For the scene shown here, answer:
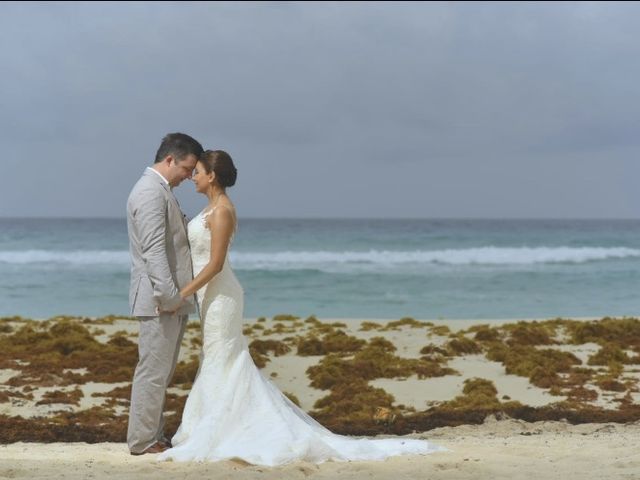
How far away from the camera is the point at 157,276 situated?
5.81 metres

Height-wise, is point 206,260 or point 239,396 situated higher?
point 206,260

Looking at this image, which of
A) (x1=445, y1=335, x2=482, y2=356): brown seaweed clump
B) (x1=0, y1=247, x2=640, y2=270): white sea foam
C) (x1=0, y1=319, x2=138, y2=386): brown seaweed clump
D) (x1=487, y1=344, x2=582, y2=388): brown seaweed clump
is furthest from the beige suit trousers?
(x1=0, y1=247, x2=640, y2=270): white sea foam

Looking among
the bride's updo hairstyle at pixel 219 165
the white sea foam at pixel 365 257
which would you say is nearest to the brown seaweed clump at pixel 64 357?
the bride's updo hairstyle at pixel 219 165

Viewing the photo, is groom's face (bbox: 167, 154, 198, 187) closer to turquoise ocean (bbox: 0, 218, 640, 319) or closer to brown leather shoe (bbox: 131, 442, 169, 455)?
brown leather shoe (bbox: 131, 442, 169, 455)

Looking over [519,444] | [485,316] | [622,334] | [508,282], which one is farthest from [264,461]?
[508,282]

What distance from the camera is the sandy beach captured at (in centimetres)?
571

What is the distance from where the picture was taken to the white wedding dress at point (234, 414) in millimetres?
5785

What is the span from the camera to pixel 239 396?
597cm

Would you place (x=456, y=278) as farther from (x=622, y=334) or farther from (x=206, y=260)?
(x=206, y=260)

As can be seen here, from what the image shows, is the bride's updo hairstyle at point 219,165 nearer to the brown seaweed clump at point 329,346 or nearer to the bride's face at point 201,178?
the bride's face at point 201,178

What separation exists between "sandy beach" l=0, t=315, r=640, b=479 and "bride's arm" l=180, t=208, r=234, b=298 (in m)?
1.14

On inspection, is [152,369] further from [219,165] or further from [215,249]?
[219,165]

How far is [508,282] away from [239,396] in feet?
89.2

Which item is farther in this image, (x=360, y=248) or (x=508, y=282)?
(x=360, y=248)
